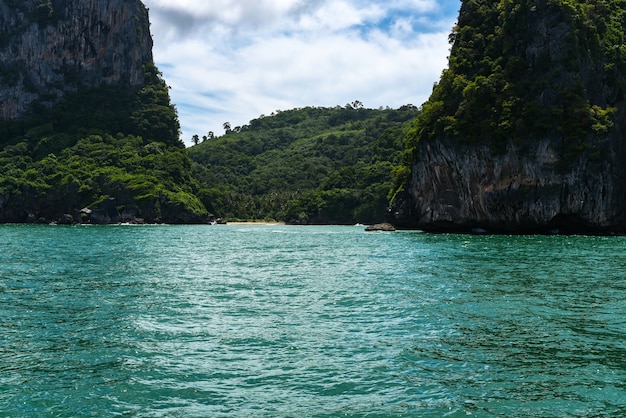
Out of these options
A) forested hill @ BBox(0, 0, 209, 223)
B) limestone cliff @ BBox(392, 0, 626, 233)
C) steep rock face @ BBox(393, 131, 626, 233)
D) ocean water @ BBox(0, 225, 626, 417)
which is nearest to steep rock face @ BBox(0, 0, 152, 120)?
forested hill @ BBox(0, 0, 209, 223)

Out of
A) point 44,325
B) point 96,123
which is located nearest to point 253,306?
point 44,325

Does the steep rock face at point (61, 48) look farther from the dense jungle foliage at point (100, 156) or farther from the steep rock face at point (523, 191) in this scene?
the steep rock face at point (523, 191)

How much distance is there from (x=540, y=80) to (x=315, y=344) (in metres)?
67.5

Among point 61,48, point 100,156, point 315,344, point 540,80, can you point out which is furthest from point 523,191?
point 61,48

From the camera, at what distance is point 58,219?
408 feet

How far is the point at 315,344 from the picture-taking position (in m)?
14.5

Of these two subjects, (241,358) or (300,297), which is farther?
(300,297)

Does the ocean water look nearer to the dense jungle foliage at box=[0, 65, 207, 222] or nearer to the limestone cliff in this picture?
the limestone cliff

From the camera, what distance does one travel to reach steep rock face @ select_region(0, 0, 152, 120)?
154750 millimetres

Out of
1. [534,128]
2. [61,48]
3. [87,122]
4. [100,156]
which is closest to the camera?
[534,128]

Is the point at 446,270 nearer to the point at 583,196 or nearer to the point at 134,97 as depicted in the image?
the point at 583,196

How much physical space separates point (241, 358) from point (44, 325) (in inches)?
276

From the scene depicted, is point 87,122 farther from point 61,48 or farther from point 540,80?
point 540,80

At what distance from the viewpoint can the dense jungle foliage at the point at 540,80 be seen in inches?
2719
